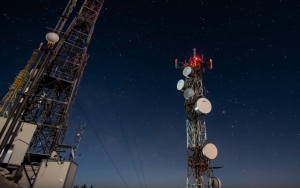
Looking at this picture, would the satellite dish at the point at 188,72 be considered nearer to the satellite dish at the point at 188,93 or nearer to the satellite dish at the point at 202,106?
the satellite dish at the point at 188,93

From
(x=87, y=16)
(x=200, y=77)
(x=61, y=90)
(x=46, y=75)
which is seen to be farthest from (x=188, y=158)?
(x=87, y=16)

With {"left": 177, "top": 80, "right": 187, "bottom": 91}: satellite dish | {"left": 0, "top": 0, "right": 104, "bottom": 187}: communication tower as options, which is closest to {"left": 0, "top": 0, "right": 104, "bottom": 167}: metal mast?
{"left": 0, "top": 0, "right": 104, "bottom": 187}: communication tower

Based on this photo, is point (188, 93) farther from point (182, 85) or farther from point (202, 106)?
point (202, 106)

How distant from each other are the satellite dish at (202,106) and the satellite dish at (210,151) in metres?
4.51

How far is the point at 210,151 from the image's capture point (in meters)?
22.6

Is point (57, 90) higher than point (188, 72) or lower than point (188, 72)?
lower

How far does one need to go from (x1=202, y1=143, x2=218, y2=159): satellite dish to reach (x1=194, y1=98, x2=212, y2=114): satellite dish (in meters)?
4.51

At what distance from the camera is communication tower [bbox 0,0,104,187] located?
12875mm

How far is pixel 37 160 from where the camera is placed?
18.6 meters

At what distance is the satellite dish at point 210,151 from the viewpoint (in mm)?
22327

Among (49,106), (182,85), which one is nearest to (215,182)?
(182,85)

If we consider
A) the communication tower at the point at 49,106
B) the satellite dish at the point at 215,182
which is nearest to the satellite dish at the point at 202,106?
the satellite dish at the point at 215,182

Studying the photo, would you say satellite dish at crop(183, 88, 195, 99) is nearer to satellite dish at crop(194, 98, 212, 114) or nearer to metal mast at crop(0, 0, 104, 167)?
satellite dish at crop(194, 98, 212, 114)

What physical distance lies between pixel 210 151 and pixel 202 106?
5.97 meters
